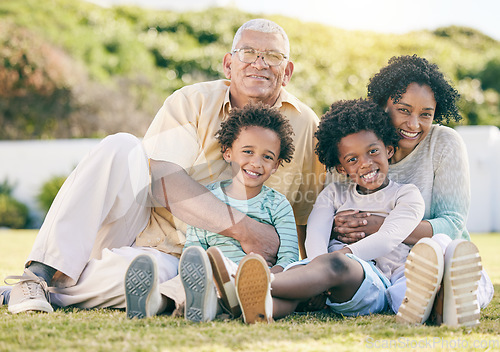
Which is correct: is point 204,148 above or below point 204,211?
above

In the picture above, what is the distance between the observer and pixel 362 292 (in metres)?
2.90

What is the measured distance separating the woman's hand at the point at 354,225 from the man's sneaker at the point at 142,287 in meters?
1.18

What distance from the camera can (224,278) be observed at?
265cm

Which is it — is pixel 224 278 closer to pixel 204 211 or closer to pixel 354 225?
pixel 204 211

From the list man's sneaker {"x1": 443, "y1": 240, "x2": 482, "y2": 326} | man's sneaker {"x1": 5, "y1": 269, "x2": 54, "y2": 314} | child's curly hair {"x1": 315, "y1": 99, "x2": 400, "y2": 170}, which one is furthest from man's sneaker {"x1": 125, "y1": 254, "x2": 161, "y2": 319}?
child's curly hair {"x1": 315, "y1": 99, "x2": 400, "y2": 170}

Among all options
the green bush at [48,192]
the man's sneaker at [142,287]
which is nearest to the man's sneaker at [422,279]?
the man's sneaker at [142,287]

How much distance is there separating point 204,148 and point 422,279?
70.2 inches

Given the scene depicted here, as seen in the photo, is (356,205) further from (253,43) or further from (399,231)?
(253,43)

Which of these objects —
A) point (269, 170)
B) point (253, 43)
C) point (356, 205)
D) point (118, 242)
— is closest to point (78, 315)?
point (118, 242)

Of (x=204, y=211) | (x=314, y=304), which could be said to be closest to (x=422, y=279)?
(x=314, y=304)

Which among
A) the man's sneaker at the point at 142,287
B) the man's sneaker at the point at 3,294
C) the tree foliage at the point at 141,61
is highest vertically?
the tree foliage at the point at 141,61

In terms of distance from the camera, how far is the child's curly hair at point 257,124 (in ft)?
11.6

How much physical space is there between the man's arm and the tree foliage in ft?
43.0

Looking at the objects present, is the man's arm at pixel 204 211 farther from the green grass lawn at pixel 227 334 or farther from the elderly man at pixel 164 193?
the green grass lawn at pixel 227 334
